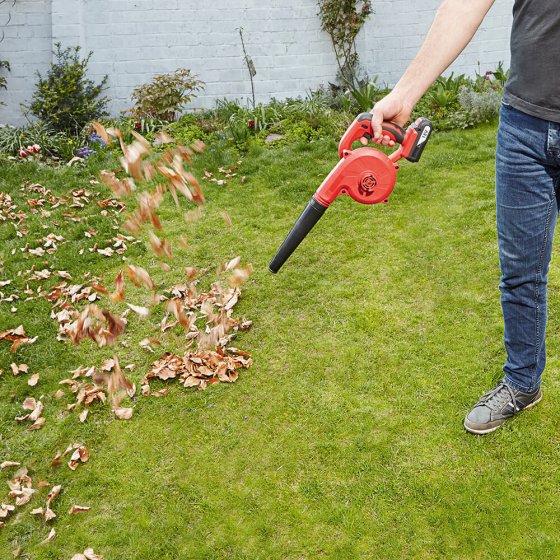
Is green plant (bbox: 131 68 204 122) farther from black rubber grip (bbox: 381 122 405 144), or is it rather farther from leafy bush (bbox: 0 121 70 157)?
black rubber grip (bbox: 381 122 405 144)

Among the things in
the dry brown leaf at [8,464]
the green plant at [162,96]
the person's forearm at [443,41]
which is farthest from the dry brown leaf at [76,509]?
the green plant at [162,96]

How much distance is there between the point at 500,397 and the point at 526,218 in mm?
739

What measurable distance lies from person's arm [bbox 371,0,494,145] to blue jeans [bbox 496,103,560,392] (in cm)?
26

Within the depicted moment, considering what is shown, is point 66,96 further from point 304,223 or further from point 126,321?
point 304,223

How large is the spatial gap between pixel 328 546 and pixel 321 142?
417cm

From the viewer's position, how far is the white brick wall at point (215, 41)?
6.76 m

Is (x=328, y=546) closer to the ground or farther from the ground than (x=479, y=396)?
closer to the ground

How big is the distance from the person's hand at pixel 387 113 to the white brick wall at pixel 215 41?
537 cm

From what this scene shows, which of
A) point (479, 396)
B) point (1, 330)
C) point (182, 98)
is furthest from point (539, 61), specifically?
point (182, 98)

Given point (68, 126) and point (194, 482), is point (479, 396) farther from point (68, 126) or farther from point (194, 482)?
point (68, 126)

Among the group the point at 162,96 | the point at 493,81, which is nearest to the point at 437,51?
the point at 162,96

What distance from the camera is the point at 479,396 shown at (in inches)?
102

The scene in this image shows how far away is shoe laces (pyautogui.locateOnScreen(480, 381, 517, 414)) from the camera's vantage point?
2.36 meters

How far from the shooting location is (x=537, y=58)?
1799 mm
